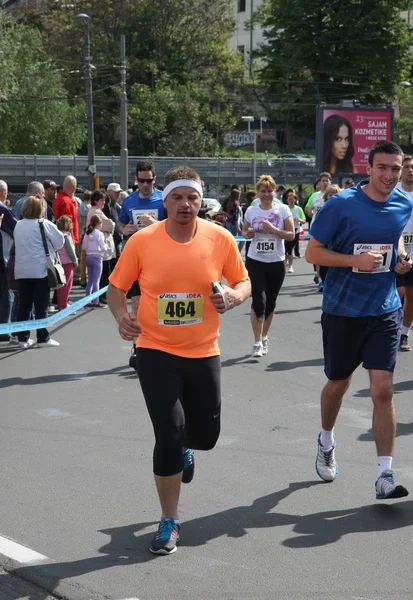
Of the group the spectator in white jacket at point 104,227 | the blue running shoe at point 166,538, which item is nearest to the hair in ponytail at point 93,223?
the spectator in white jacket at point 104,227

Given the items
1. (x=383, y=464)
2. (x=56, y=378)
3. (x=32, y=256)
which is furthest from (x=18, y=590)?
(x=32, y=256)

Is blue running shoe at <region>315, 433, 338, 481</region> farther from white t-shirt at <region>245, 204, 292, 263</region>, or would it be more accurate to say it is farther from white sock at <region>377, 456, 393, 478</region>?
white t-shirt at <region>245, 204, 292, 263</region>

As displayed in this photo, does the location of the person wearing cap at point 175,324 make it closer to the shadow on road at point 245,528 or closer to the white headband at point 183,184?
the white headband at point 183,184

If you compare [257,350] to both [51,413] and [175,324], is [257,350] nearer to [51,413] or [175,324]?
[51,413]

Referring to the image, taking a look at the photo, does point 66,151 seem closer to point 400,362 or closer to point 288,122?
point 288,122

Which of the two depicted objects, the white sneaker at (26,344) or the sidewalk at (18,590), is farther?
the white sneaker at (26,344)

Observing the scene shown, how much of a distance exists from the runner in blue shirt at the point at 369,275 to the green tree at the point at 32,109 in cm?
4898

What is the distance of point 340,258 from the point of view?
587cm

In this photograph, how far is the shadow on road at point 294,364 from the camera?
10528 millimetres

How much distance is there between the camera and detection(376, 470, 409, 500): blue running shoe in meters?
5.57

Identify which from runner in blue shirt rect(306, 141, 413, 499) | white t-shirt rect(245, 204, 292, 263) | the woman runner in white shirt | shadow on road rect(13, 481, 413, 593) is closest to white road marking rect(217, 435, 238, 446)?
shadow on road rect(13, 481, 413, 593)

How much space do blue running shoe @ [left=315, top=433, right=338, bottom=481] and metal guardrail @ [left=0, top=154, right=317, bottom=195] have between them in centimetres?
3611

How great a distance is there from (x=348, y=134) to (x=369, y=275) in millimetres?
39739

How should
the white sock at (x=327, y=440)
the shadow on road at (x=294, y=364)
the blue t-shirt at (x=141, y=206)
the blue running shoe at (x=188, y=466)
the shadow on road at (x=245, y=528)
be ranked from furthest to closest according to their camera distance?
the shadow on road at (x=294, y=364)
the blue t-shirt at (x=141, y=206)
the white sock at (x=327, y=440)
the blue running shoe at (x=188, y=466)
the shadow on road at (x=245, y=528)
